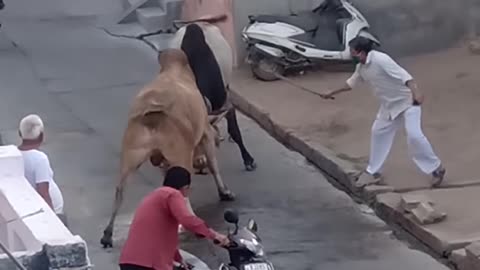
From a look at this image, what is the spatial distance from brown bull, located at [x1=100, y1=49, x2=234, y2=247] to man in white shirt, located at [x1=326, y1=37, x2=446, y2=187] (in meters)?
1.68

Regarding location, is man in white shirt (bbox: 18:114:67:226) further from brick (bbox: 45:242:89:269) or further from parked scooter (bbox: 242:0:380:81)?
parked scooter (bbox: 242:0:380:81)

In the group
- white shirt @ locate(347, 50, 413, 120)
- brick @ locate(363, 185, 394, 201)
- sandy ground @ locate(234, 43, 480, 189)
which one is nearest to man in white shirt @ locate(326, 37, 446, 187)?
white shirt @ locate(347, 50, 413, 120)

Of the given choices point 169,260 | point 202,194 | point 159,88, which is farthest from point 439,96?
point 169,260

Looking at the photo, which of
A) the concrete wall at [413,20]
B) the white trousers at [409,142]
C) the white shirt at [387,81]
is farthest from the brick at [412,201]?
the concrete wall at [413,20]

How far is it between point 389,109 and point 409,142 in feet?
1.28

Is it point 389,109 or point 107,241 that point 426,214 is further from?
point 107,241

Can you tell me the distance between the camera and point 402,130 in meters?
14.9

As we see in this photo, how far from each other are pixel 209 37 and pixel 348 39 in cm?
413

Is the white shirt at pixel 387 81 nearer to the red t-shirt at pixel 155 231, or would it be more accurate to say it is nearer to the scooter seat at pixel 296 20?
the red t-shirt at pixel 155 231

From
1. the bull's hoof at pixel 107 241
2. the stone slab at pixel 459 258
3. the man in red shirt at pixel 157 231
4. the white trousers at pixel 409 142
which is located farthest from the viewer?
the white trousers at pixel 409 142

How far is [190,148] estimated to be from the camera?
11.4 m

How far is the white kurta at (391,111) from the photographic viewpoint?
12461 mm

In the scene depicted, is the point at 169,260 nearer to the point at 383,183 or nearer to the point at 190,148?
the point at 190,148

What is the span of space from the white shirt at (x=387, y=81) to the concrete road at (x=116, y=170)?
41.6 inches
